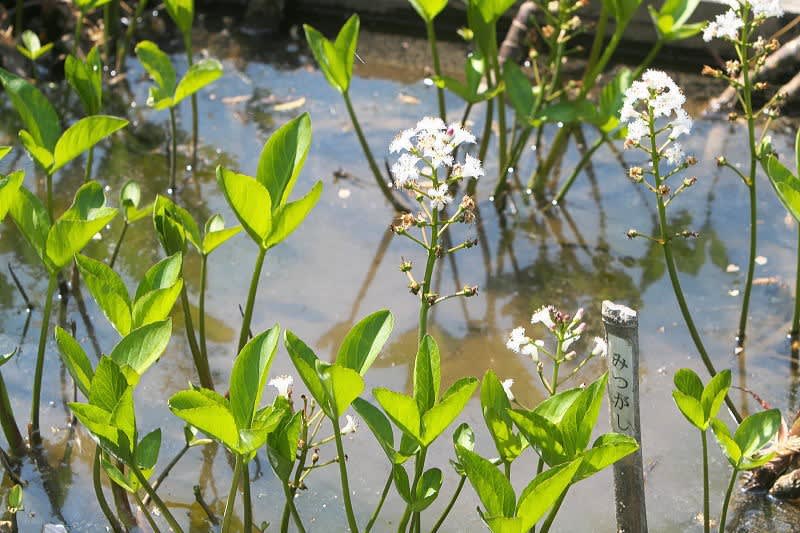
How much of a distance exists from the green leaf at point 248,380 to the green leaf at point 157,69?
64.4 inches

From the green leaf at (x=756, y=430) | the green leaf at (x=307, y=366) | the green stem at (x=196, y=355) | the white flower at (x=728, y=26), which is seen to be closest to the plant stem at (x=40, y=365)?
the green stem at (x=196, y=355)

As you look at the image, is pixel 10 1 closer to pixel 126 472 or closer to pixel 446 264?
pixel 446 264

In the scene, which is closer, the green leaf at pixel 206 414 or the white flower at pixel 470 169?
the green leaf at pixel 206 414

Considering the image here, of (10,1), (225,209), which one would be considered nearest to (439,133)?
(225,209)

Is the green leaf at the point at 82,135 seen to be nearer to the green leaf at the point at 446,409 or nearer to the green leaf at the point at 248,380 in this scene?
the green leaf at the point at 248,380

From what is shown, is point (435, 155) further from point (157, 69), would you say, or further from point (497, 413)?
point (157, 69)

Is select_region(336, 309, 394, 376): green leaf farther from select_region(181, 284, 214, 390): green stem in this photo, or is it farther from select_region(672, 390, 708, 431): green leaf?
select_region(181, 284, 214, 390): green stem

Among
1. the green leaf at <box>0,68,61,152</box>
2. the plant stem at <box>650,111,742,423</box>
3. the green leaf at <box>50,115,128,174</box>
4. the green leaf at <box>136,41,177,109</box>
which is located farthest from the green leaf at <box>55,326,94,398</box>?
the green leaf at <box>136,41,177,109</box>

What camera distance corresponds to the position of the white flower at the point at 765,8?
99.7 inches

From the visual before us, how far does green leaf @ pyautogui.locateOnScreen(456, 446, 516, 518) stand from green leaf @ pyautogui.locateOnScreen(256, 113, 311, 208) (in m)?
0.81

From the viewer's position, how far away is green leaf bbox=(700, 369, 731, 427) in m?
2.01

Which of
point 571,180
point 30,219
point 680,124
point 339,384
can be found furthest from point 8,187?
point 571,180

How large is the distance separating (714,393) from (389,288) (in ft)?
5.37

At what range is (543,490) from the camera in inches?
69.3
